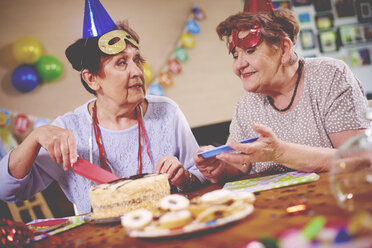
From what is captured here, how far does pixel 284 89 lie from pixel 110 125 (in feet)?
3.42

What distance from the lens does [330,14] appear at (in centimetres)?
546

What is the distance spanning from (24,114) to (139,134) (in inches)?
119

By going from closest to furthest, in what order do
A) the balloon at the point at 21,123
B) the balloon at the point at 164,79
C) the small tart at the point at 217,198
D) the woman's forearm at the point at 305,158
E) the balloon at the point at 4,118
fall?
the small tart at the point at 217,198
the woman's forearm at the point at 305,158
the balloon at the point at 4,118
the balloon at the point at 21,123
the balloon at the point at 164,79

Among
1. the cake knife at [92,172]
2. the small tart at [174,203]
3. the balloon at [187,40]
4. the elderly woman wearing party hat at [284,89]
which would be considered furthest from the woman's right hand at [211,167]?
the balloon at [187,40]

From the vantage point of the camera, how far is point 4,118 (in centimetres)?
420

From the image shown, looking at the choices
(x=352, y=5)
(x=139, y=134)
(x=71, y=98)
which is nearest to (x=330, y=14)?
(x=352, y=5)

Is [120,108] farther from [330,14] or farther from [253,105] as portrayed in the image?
[330,14]

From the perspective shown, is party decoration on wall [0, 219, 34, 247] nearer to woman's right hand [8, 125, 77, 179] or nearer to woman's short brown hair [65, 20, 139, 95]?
woman's right hand [8, 125, 77, 179]

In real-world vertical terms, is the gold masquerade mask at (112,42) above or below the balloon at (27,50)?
below

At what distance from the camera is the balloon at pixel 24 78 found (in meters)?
4.23

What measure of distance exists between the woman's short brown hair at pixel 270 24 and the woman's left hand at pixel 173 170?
78 centimetres

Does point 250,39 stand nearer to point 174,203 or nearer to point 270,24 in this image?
point 270,24

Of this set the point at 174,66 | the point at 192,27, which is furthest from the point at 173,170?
the point at 192,27

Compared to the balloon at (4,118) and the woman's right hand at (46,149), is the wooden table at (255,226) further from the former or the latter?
the balloon at (4,118)
